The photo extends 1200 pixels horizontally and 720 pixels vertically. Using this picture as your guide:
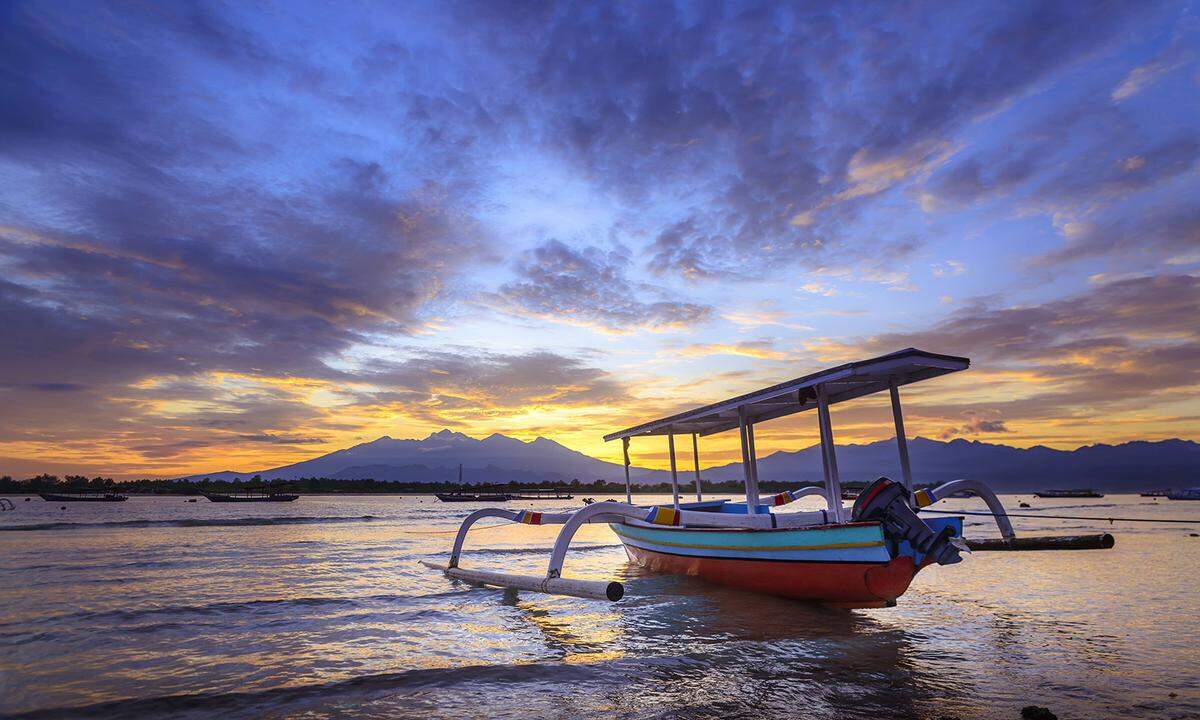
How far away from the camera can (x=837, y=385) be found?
1343 cm

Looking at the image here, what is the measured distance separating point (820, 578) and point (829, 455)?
254 cm

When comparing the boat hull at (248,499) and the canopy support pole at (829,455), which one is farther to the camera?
the boat hull at (248,499)

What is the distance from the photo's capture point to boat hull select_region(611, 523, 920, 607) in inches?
438

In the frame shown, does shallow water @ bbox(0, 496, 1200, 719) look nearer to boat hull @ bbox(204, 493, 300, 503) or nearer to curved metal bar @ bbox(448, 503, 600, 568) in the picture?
curved metal bar @ bbox(448, 503, 600, 568)

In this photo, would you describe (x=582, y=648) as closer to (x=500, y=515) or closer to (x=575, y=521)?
(x=575, y=521)

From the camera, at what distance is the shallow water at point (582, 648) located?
786 cm

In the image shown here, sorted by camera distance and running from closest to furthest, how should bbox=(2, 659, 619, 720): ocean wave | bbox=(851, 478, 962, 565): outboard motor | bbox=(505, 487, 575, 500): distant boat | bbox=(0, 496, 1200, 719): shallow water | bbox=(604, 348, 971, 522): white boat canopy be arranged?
bbox=(2, 659, 619, 720): ocean wave → bbox=(0, 496, 1200, 719): shallow water → bbox=(851, 478, 962, 565): outboard motor → bbox=(604, 348, 971, 522): white boat canopy → bbox=(505, 487, 575, 500): distant boat

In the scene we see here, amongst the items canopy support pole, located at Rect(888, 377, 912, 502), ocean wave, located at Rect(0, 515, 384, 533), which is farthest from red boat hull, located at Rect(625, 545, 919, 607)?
ocean wave, located at Rect(0, 515, 384, 533)

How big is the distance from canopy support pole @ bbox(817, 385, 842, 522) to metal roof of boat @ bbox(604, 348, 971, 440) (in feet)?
1.24

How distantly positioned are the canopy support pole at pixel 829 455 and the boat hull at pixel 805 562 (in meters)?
1.04

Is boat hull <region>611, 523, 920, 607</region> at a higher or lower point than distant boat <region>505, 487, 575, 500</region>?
higher

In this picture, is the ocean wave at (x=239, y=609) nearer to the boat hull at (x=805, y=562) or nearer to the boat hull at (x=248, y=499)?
the boat hull at (x=805, y=562)

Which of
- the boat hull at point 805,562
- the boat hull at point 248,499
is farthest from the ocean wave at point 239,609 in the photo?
the boat hull at point 248,499

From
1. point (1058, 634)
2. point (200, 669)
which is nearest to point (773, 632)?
point (1058, 634)
